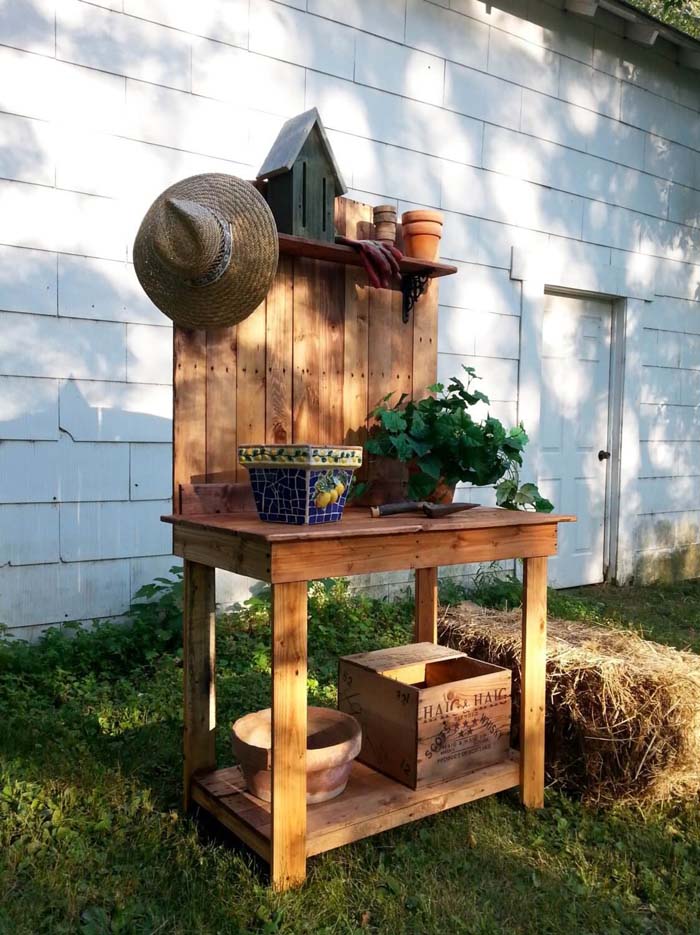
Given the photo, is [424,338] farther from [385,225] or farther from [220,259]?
[220,259]

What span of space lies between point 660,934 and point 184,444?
182 cm

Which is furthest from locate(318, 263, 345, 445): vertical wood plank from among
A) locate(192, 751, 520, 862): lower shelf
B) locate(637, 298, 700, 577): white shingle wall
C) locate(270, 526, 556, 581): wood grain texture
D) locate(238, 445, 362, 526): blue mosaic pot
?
locate(637, 298, 700, 577): white shingle wall

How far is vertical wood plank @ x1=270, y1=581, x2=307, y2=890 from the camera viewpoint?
199 centimetres

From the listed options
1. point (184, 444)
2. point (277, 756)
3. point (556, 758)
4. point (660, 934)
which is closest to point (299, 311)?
Result: point (184, 444)

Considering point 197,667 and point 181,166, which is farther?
point 181,166

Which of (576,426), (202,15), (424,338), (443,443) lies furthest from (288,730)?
(576,426)

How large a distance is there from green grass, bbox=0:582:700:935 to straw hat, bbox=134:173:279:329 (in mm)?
1508

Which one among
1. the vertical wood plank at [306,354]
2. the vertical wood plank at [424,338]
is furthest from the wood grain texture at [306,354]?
the vertical wood plank at [424,338]

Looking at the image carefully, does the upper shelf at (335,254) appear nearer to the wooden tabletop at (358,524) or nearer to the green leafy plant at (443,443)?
the green leafy plant at (443,443)

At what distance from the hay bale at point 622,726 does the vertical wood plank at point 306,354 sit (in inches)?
49.0

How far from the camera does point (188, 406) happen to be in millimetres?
2258

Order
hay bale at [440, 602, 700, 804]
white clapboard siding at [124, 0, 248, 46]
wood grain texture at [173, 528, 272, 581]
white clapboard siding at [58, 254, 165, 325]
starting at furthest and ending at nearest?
white clapboard siding at [124, 0, 248, 46] → white clapboard siding at [58, 254, 165, 325] → hay bale at [440, 602, 700, 804] → wood grain texture at [173, 528, 272, 581]

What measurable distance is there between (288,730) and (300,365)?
3.73 ft

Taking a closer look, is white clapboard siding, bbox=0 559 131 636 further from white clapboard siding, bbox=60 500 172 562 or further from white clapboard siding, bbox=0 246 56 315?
white clapboard siding, bbox=0 246 56 315
